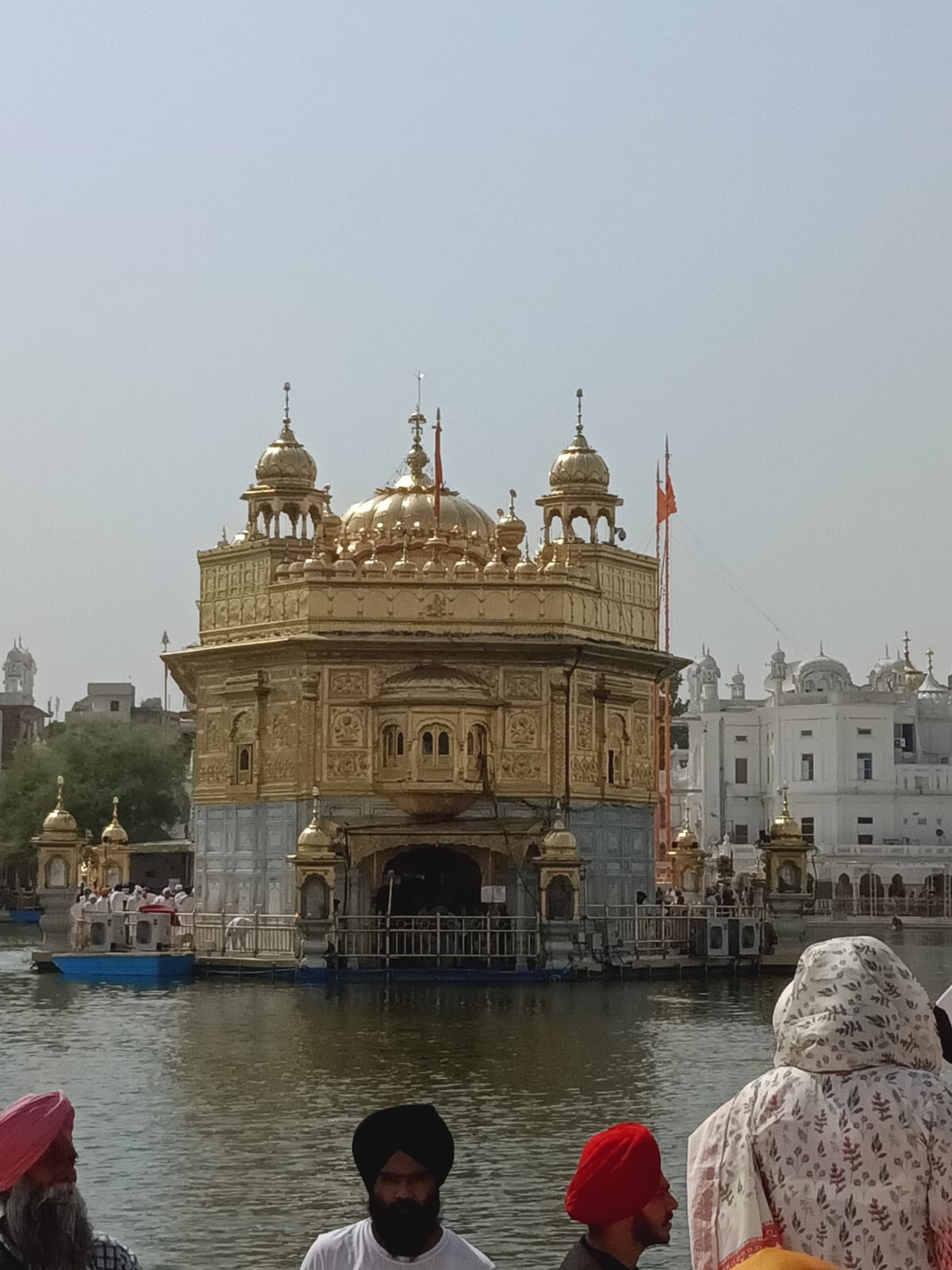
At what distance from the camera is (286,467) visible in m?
48.2

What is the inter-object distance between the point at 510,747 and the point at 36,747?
4902 cm

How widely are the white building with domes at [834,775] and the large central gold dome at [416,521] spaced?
41.4m

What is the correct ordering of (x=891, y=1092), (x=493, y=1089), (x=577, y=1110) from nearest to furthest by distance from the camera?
(x=891, y=1092), (x=577, y=1110), (x=493, y=1089)

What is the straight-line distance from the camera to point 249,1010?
3284 cm

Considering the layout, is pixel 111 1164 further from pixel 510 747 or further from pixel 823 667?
pixel 823 667

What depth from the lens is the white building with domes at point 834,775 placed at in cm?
8725

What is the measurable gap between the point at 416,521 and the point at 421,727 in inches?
238

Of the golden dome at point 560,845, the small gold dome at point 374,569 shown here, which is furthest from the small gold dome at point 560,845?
the small gold dome at point 374,569

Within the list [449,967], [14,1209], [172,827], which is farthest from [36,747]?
[14,1209]

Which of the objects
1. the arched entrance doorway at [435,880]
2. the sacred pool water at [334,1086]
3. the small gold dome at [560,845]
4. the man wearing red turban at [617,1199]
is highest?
the small gold dome at [560,845]

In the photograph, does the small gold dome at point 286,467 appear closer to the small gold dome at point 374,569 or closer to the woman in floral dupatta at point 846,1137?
the small gold dome at point 374,569

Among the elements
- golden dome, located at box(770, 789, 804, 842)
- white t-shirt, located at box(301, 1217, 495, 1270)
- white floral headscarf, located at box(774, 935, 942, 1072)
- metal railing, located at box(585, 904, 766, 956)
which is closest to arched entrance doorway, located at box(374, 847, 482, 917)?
metal railing, located at box(585, 904, 766, 956)

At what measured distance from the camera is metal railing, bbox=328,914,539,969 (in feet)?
130

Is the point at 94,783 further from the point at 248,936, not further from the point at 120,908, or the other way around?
the point at 248,936
